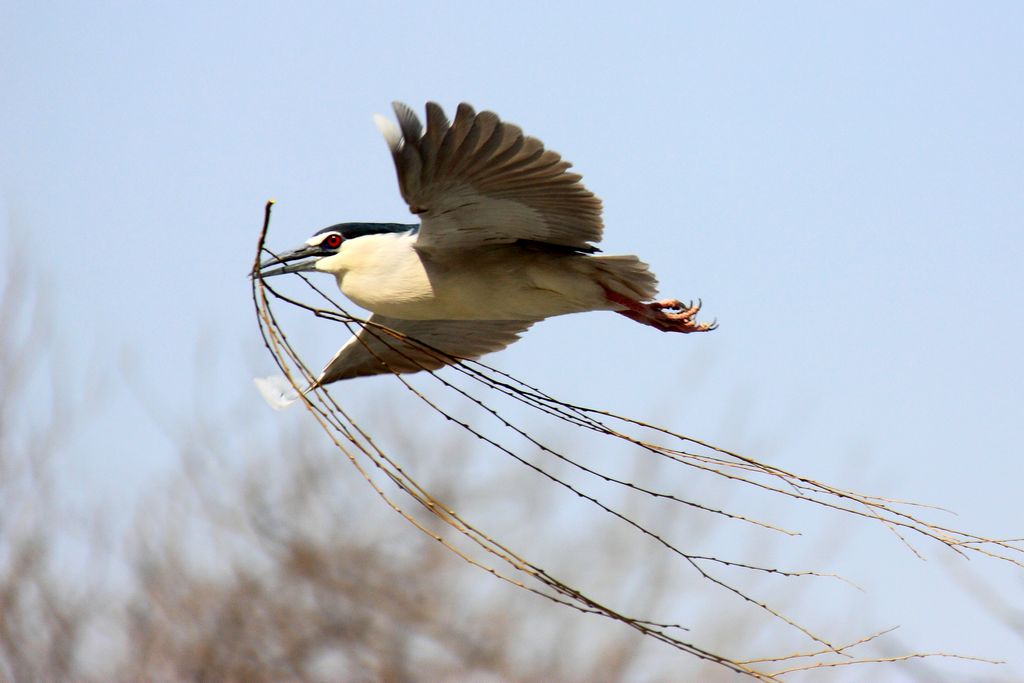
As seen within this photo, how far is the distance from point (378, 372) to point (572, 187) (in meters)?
1.32

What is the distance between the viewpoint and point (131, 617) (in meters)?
9.38

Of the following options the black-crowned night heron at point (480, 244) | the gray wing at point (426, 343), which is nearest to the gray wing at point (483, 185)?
the black-crowned night heron at point (480, 244)

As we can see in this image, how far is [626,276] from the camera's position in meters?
3.79

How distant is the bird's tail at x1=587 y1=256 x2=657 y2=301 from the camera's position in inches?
147

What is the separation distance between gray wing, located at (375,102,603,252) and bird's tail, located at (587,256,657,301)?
67mm

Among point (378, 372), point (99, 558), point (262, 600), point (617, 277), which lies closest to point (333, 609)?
point (262, 600)

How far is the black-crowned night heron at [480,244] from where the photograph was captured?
10.6 feet

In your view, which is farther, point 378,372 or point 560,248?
point 378,372

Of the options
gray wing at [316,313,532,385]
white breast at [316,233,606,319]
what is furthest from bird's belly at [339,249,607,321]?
gray wing at [316,313,532,385]

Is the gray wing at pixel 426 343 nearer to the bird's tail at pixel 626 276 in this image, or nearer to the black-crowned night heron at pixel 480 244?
the black-crowned night heron at pixel 480 244

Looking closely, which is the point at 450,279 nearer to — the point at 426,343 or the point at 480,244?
the point at 480,244

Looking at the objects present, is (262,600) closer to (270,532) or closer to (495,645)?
(270,532)

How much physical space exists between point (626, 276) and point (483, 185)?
0.61 m

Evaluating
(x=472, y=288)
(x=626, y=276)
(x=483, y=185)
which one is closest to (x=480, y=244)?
(x=472, y=288)
